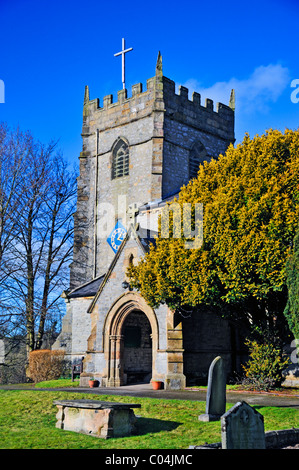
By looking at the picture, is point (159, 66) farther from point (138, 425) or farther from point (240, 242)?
point (138, 425)

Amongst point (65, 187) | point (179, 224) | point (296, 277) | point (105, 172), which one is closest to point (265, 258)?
point (296, 277)

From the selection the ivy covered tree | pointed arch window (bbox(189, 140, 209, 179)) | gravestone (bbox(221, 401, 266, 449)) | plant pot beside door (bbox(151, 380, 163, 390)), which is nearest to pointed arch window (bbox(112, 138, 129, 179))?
pointed arch window (bbox(189, 140, 209, 179))

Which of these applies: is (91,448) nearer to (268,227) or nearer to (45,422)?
(45,422)

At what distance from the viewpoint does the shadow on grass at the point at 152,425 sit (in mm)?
11916

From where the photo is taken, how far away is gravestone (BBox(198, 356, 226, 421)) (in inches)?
492

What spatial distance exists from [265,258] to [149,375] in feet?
32.2

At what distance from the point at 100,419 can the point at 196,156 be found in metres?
27.4

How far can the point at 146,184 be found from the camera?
33625 millimetres

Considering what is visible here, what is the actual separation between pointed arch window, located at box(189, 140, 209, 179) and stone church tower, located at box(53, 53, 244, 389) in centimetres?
7

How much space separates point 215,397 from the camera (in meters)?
12.6

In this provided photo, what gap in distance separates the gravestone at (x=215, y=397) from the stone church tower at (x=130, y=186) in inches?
372

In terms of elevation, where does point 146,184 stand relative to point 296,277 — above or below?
above

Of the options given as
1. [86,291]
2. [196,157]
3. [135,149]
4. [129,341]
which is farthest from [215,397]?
[196,157]

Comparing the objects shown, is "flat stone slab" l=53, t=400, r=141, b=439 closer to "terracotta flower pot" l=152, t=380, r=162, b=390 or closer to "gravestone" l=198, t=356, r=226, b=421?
"gravestone" l=198, t=356, r=226, b=421
